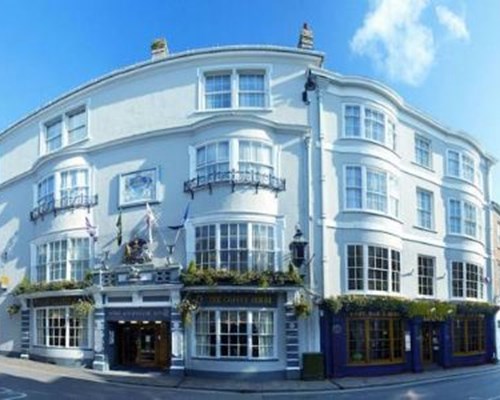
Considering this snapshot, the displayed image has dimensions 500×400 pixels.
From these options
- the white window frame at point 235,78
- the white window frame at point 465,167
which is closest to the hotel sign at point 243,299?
the white window frame at point 235,78

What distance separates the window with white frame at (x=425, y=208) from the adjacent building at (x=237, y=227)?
0.30ft

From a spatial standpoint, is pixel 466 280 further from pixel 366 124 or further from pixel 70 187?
pixel 70 187

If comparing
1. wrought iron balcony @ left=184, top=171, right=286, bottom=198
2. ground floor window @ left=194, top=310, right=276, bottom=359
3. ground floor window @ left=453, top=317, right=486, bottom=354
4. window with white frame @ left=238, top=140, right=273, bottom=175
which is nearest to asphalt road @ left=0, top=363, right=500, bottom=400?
ground floor window @ left=194, top=310, right=276, bottom=359

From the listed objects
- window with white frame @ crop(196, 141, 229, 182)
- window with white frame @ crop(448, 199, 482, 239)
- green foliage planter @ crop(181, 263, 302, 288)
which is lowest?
green foliage planter @ crop(181, 263, 302, 288)

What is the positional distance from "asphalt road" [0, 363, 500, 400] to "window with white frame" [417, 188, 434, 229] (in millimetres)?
8076

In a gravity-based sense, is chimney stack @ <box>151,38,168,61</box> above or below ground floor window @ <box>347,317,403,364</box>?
above

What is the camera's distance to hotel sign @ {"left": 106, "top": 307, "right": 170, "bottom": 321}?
65.5 ft

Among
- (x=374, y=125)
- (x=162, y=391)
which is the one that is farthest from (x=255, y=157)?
(x=162, y=391)

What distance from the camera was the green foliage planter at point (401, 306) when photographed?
19.9 m

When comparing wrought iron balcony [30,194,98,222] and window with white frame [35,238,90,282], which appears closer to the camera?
window with white frame [35,238,90,282]

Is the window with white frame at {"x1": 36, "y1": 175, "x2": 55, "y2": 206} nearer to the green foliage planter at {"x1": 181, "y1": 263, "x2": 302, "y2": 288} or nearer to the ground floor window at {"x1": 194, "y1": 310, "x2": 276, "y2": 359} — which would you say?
the green foliage planter at {"x1": 181, "y1": 263, "x2": 302, "y2": 288}

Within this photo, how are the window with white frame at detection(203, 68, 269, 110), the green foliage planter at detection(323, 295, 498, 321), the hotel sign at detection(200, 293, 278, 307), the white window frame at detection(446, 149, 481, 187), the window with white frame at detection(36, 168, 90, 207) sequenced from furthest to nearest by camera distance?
the white window frame at detection(446, 149, 481, 187) < the window with white frame at detection(36, 168, 90, 207) < the window with white frame at detection(203, 68, 269, 110) < the green foliage planter at detection(323, 295, 498, 321) < the hotel sign at detection(200, 293, 278, 307)

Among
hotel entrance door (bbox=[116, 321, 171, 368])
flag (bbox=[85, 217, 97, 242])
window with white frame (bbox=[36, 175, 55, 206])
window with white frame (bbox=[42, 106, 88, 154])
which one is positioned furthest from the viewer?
window with white frame (bbox=[42, 106, 88, 154])

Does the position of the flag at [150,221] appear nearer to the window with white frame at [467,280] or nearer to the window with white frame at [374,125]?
the window with white frame at [374,125]
